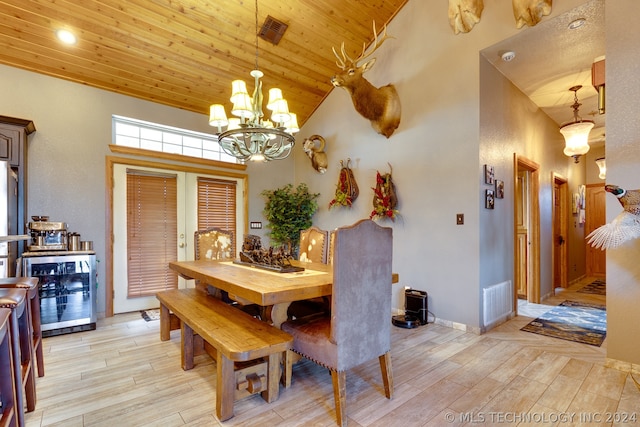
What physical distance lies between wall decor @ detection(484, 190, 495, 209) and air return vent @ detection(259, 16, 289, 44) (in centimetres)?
322

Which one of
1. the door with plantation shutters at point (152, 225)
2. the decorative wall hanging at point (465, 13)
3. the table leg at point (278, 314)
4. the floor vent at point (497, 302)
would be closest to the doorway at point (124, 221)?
the door with plantation shutters at point (152, 225)

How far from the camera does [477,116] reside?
327 centimetres

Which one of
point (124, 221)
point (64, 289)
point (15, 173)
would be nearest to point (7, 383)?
point (64, 289)

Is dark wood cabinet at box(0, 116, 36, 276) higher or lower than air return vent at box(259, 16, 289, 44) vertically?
lower

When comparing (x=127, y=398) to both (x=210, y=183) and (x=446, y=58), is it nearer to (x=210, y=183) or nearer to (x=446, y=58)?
(x=210, y=183)

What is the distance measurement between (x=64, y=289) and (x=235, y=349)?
282cm

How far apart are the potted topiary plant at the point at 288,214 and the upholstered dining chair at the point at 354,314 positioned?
10.4ft

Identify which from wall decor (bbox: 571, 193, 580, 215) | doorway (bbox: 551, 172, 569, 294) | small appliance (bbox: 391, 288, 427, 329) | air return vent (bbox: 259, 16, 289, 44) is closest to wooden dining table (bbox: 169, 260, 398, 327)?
small appliance (bbox: 391, 288, 427, 329)

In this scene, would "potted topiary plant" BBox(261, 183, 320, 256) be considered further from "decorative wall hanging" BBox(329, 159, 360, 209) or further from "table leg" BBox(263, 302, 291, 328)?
"table leg" BBox(263, 302, 291, 328)

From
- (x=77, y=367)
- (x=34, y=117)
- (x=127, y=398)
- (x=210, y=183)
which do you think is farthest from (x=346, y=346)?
(x=34, y=117)

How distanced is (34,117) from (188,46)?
1.94 metres

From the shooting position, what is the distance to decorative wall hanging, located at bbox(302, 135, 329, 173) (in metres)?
5.11

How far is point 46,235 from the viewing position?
3.32 metres

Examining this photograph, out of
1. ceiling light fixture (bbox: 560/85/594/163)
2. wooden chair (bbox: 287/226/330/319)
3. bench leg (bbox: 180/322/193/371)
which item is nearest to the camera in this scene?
bench leg (bbox: 180/322/193/371)
